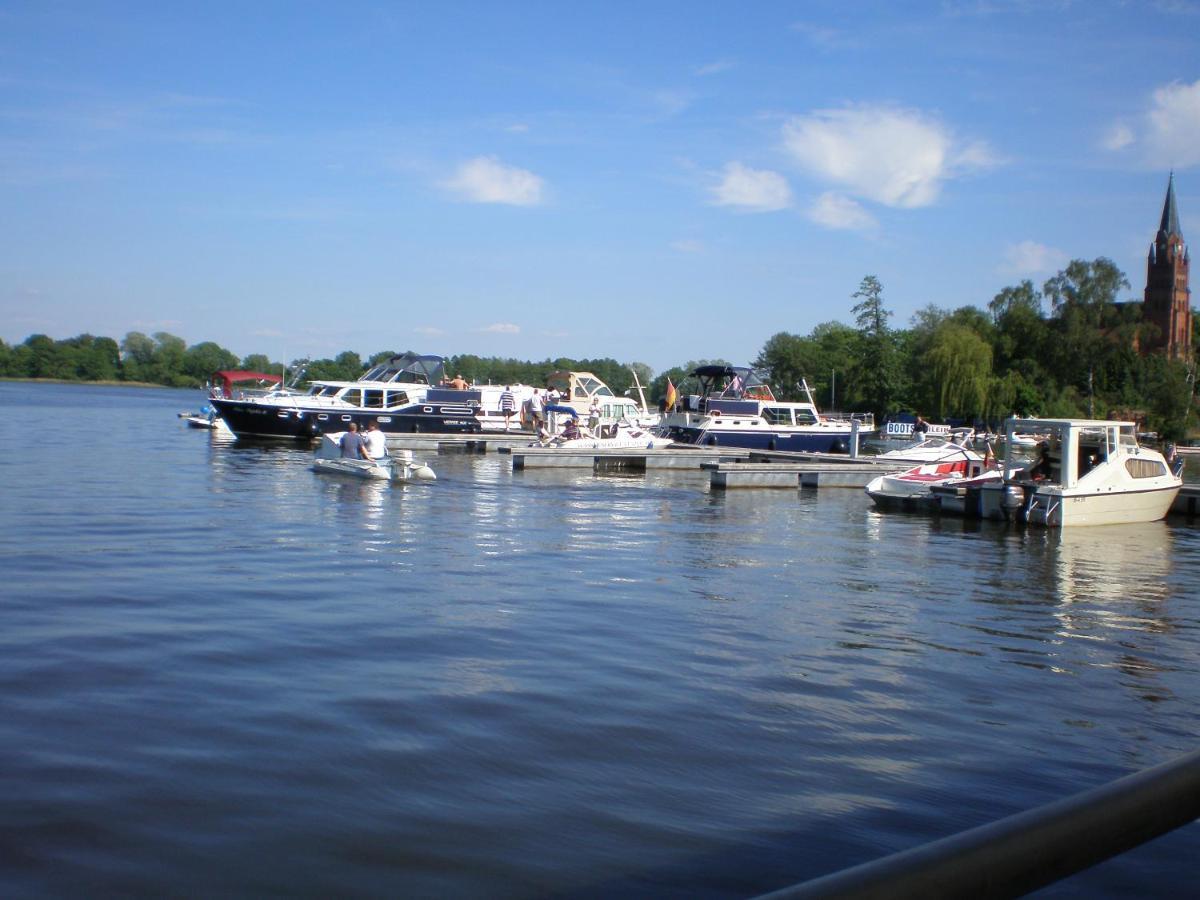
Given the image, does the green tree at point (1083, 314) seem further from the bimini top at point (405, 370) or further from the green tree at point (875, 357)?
the bimini top at point (405, 370)

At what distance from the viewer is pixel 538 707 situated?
8891 millimetres

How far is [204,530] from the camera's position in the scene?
18844mm

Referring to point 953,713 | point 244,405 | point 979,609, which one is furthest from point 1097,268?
point 953,713

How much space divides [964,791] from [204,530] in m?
14.8

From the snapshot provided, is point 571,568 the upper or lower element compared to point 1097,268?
lower

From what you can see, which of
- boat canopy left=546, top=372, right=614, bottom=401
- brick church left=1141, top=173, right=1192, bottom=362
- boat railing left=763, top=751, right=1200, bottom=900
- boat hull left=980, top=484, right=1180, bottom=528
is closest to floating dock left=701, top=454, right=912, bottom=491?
A: boat hull left=980, top=484, right=1180, bottom=528

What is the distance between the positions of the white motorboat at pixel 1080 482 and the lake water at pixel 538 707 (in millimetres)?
5073

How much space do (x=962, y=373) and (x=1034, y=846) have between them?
281ft

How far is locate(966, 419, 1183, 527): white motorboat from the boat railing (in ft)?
77.8

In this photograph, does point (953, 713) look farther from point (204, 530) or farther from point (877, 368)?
point (877, 368)

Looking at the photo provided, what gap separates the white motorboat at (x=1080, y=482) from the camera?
80.2 ft

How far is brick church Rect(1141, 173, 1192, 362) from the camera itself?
121 m

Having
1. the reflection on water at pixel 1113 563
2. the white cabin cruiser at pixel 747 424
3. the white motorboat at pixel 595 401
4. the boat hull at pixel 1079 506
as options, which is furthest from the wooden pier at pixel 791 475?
the white motorboat at pixel 595 401

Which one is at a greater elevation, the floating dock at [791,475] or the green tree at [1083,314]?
the green tree at [1083,314]
